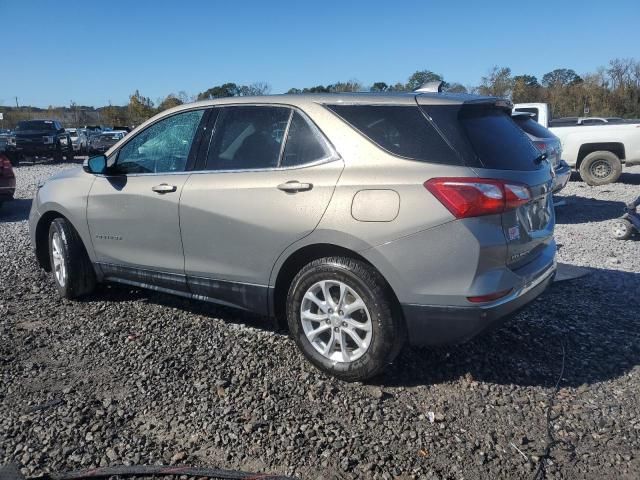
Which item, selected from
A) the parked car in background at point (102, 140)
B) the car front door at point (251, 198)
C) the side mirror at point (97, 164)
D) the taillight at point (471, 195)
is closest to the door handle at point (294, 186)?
the car front door at point (251, 198)

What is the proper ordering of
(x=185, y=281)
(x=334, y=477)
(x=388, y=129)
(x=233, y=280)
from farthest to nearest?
1. (x=185, y=281)
2. (x=233, y=280)
3. (x=388, y=129)
4. (x=334, y=477)

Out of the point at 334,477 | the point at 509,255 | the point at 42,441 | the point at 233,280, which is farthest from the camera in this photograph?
the point at 233,280

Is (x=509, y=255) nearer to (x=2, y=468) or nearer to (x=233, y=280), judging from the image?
(x=233, y=280)

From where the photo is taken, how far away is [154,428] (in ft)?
9.97

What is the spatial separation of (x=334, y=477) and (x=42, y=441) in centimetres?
157

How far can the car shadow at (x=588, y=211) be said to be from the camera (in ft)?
30.1

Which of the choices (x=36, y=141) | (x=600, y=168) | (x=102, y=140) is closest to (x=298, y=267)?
(x=600, y=168)

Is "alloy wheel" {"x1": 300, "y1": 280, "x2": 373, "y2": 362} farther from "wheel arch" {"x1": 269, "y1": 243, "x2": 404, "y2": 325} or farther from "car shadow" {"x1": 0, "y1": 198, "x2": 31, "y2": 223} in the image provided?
"car shadow" {"x1": 0, "y1": 198, "x2": 31, "y2": 223}

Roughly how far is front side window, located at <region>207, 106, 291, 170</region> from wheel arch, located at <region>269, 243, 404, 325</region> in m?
0.64

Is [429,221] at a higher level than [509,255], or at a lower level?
higher

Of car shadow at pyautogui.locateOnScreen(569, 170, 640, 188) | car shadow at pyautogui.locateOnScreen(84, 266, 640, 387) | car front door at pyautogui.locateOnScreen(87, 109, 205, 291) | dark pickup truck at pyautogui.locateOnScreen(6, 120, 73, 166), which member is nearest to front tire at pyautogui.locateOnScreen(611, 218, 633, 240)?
car shadow at pyautogui.locateOnScreen(84, 266, 640, 387)

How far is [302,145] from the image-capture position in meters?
3.61

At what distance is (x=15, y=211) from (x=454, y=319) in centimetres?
1060

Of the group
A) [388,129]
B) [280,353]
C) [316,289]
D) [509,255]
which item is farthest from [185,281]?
[509,255]
